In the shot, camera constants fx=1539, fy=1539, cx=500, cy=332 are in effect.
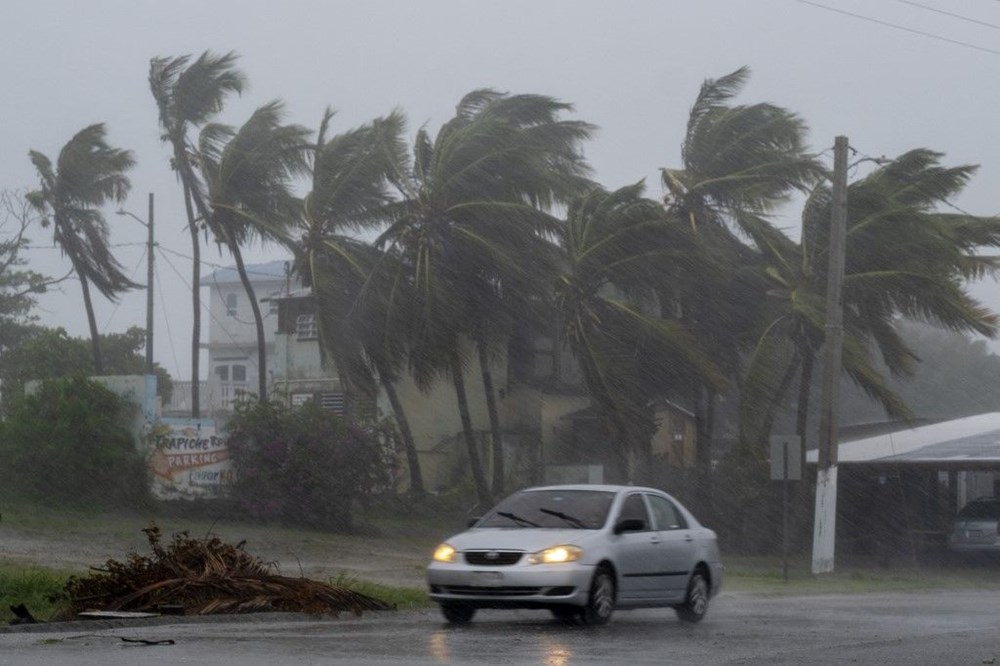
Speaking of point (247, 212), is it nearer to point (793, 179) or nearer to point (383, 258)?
point (383, 258)

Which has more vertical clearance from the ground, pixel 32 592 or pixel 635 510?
pixel 635 510

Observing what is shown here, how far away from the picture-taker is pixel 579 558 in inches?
554

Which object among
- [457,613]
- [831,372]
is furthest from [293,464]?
[457,613]

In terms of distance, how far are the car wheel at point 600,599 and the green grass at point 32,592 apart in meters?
4.75

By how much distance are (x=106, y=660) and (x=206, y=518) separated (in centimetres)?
2132

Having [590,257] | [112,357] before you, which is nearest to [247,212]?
[590,257]

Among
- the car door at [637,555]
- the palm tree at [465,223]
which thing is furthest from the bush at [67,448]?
the car door at [637,555]

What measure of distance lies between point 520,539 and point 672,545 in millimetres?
2062

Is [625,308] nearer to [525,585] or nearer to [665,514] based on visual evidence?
[665,514]

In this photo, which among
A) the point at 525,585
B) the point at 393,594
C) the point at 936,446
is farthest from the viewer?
the point at 936,446

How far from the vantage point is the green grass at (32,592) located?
44.7 feet

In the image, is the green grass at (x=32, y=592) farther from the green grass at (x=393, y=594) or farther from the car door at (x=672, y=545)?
the car door at (x=672, y=545)

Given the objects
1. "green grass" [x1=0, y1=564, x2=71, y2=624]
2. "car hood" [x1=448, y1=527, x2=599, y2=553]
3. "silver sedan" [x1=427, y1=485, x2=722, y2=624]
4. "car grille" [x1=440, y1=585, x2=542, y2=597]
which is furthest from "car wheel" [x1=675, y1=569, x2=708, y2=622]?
"green grass" [x1=0, y1=564, x2=71, y2=624]

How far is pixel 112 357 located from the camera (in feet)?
196
